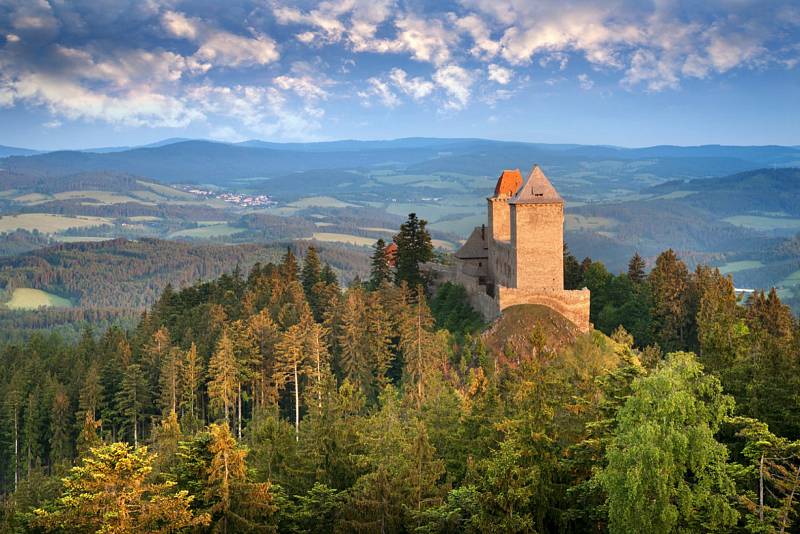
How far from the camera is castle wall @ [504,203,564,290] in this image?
53.2 metres

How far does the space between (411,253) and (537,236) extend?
1360 centimetres

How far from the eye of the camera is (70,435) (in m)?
58.6

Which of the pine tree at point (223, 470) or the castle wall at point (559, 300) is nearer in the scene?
the pine tree at point (223, 470)

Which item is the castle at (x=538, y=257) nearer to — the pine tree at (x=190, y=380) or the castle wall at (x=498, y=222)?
the castle wall at (x=498, y=222)

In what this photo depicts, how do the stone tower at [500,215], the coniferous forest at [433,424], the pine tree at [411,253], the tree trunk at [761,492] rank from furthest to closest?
the pine tree at [411,253], the stone tower at [500,215], the coniferous forest at [433,424], the tree trunk at [761,492]

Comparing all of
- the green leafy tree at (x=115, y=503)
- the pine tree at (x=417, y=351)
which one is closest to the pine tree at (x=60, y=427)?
the pine tree at (x=417, y=351)

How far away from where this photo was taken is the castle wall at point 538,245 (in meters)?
53.2

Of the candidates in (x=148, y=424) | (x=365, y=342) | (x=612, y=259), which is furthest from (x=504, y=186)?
(x=612, y=259)

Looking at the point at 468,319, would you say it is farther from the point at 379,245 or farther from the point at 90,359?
the point at 90,359

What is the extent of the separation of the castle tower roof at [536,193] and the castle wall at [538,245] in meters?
0.27

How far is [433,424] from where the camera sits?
1281 inches

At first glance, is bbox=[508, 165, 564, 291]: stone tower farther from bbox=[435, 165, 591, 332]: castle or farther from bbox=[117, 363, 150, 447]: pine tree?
bbox=[117, 363, 150, 447]: pine tree

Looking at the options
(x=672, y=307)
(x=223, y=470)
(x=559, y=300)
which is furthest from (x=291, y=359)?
(x=672, y=307)

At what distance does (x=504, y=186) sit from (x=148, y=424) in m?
30.6
